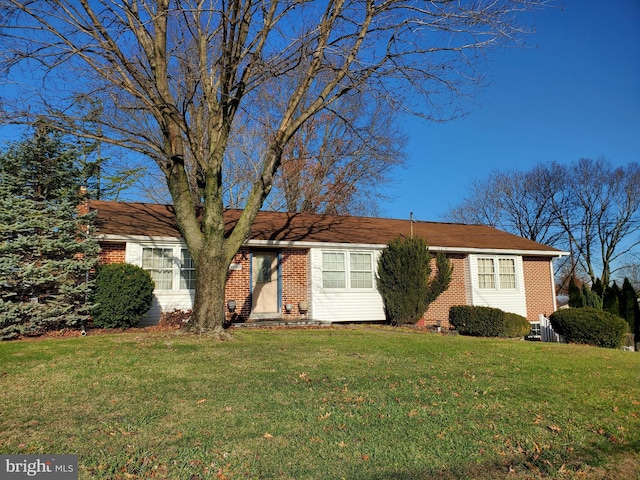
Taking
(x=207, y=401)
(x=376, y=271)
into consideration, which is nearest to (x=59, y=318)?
(x=207, y=401)

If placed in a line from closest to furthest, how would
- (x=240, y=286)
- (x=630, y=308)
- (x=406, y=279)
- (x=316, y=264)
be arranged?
1. (x=240, y=286)
2. (x=406, y=279)
3. (x=316, y=264)
4. (x=630, y=308)

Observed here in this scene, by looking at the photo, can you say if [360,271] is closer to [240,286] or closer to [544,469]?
[240,286]

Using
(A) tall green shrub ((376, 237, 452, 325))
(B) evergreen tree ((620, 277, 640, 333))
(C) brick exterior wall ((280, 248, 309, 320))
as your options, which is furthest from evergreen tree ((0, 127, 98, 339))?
(B) evergreen tree ((620, 277, 640, 333))

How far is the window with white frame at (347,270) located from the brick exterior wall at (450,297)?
249 cm

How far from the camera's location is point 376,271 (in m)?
16.8

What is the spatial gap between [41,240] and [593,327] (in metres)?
15.4

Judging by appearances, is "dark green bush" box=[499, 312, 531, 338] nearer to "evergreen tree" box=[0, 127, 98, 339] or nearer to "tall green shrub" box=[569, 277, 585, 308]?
"tall green shrub" box=[569, 277, 585, 308]

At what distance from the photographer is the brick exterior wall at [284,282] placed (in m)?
15.1

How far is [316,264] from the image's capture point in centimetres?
1606

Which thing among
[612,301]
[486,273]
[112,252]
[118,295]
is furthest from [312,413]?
[612,301]

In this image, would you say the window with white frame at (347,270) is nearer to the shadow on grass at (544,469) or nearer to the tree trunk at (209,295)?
the tree trunk at (209,295)

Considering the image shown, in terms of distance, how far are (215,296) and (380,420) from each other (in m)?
5.70

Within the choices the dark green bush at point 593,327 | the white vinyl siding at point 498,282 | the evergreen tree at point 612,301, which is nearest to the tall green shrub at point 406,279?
the white vinyl siding at point 498,282

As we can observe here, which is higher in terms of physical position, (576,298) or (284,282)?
(284,282)
